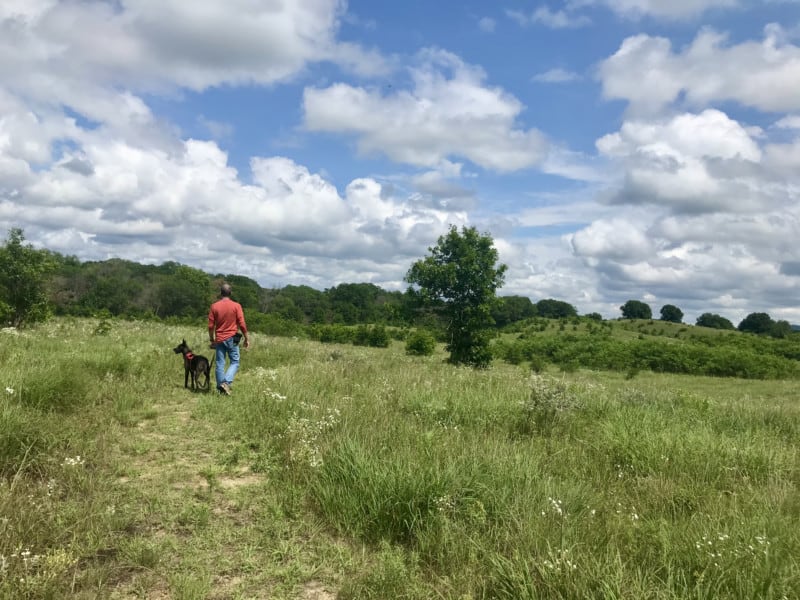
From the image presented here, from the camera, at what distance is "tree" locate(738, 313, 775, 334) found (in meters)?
97.0

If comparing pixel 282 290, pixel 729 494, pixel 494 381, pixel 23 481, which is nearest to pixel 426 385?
pixel 494 381

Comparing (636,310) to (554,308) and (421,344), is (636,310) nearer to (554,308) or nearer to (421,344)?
(554,308)

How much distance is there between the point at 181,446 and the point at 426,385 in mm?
5186

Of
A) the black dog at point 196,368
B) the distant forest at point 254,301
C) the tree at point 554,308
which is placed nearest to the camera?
the black dog at point 196,368

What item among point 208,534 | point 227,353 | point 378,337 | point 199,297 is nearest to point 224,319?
point 227,353

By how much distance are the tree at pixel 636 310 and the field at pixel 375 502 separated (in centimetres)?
11442

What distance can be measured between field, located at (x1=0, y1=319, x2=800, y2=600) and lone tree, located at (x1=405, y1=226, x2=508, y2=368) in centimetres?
2187

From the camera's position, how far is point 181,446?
652 centimetres

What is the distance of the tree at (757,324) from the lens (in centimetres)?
9700

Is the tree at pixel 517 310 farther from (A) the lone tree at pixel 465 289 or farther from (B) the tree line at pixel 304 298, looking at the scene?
(A) the lone tree at pixel 465 289

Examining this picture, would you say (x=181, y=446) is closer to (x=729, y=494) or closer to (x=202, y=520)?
(x=202, y=520)

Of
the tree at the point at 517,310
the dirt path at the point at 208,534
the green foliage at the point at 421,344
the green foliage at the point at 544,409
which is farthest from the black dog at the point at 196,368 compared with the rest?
the tree at the point at 517,310

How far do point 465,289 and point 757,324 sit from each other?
98753 millimetres

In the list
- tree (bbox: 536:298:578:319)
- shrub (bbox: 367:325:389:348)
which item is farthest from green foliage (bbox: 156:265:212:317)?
tree (bbox: 536:298:578:319)
